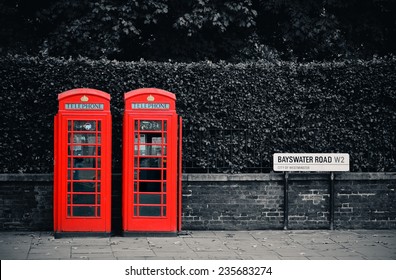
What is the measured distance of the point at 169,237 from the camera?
464 inches

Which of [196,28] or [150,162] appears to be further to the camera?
[196,28]

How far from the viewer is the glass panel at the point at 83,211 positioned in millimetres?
11594

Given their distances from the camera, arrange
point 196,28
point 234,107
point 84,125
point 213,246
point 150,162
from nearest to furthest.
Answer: point 213,246, point 84,125, point 150,162, point 234,107, point 196,28

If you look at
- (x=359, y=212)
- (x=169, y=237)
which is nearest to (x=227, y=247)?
(x=169, y=237)

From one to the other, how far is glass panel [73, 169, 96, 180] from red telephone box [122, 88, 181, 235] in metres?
0.55

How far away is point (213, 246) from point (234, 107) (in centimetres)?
302

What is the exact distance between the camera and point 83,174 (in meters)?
11.5

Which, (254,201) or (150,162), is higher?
(150,162)

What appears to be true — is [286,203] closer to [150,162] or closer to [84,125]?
[150,162]

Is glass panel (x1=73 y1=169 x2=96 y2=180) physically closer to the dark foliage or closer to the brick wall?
the brick wall

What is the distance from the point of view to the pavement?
10203mm

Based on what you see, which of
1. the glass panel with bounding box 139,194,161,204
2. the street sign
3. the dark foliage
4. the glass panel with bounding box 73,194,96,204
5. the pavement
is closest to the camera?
the pavement

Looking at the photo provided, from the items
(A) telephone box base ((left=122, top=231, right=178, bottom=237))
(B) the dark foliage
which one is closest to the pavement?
(A) telephone box base ((left=122, top=231, right=178, bottom=237))

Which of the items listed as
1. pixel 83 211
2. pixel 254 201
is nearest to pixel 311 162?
pixel 254 201
